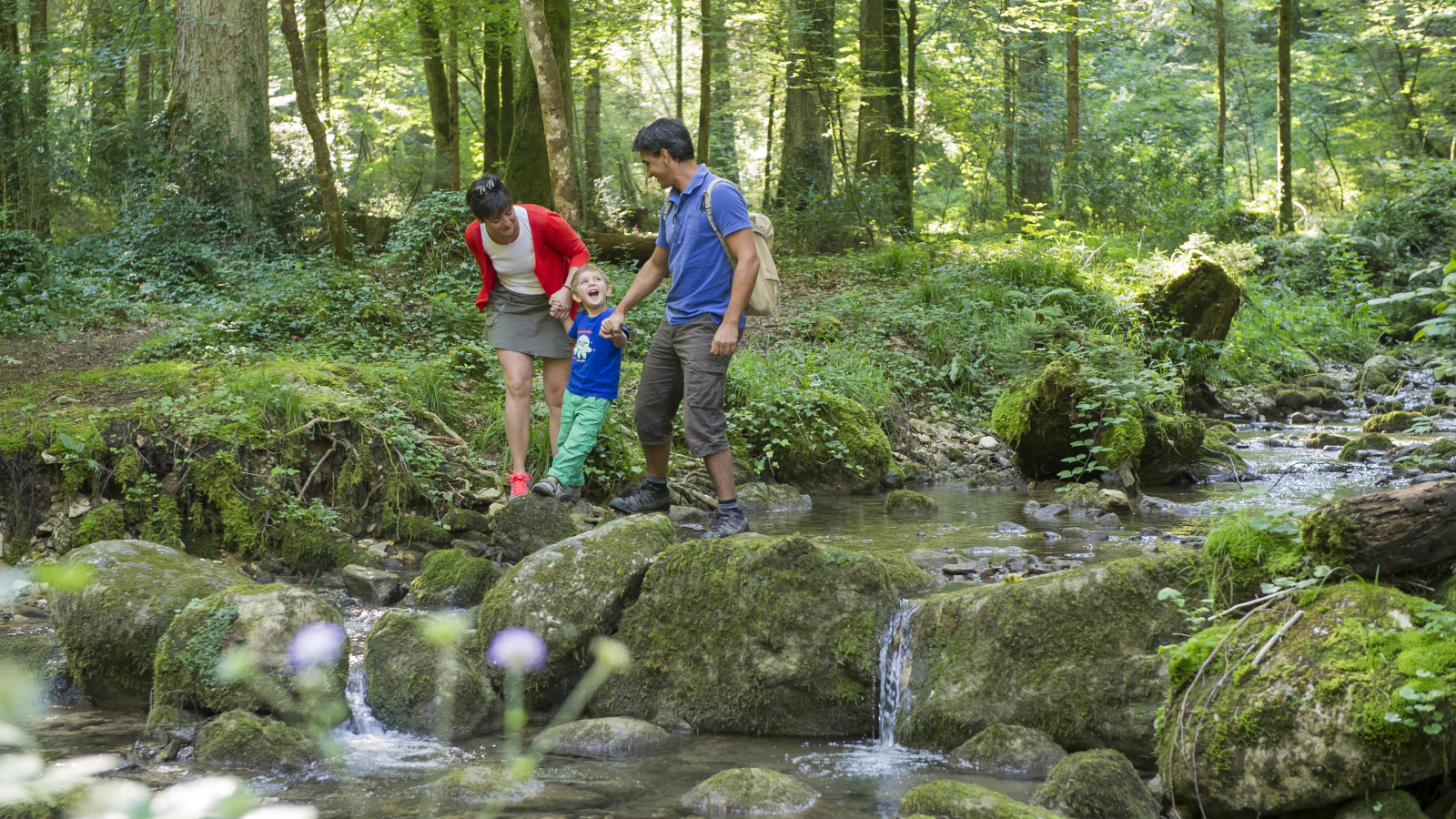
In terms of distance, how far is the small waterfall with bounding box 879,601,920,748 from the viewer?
13.8 ft

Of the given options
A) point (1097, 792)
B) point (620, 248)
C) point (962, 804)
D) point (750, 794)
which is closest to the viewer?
point (962, 804)

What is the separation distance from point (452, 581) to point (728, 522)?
5.05 feet


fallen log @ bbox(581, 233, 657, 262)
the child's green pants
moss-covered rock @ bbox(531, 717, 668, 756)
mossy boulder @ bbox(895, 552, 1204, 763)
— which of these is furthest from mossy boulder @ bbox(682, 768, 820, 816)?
fallen log @ bbox(581, 233, 657, 262)

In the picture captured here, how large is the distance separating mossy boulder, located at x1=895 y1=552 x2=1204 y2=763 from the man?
1.41m

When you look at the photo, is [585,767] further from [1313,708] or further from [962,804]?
[1313,708]

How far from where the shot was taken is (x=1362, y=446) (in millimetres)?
9000

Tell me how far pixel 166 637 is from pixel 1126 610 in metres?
3.95

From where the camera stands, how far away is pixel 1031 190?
2475 centimetres

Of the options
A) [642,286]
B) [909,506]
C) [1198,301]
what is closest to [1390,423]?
[1198,301]

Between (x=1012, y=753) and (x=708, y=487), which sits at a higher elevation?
(x=708, y=487)

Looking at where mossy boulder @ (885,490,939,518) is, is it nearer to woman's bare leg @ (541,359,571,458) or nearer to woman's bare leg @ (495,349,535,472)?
woman's bare leg @ (541,359,571,458)

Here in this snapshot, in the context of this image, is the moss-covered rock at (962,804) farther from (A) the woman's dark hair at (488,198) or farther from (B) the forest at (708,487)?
(A) the woman's dark hair at (488,198)

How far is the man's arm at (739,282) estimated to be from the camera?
16.4 ft

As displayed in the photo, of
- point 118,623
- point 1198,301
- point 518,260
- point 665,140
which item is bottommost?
point 118,623
